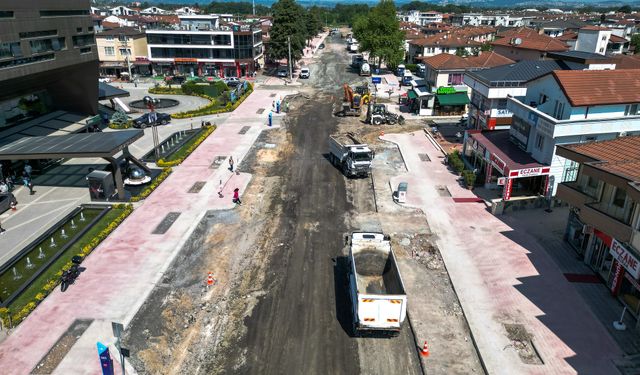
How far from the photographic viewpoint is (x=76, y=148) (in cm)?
3797

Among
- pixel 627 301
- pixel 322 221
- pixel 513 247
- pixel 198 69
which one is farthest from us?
pixel 198 69

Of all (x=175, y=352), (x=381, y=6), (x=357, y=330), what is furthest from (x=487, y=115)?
(x=381, y=6)

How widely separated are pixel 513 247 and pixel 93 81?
50943 millimetres

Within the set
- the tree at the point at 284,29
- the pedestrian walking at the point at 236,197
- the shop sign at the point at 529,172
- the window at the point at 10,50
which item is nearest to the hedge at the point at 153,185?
the pedestrian walking at the point at 236,197

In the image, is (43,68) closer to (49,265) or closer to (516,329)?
(49,265)

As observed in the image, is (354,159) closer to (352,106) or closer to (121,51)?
(352,106)

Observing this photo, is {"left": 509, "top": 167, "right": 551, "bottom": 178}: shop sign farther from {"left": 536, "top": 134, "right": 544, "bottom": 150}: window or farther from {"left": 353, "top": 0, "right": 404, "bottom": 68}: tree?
{"left": 353, "top": 0, "right": 404, "bottom": 68}: tree

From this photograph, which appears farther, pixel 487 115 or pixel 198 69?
pixel 198 69

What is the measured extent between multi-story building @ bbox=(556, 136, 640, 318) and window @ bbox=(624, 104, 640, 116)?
784 centimetres

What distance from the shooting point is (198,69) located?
97.9m

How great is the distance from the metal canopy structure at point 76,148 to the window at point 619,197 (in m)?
36.1

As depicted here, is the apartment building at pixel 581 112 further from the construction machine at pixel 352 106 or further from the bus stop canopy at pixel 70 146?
the bus stop canopy at pixel 70 146

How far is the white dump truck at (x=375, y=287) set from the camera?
2158 centimetres

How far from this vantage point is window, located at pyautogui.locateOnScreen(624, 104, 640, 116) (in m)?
36.7
